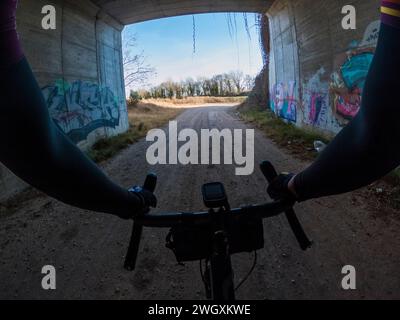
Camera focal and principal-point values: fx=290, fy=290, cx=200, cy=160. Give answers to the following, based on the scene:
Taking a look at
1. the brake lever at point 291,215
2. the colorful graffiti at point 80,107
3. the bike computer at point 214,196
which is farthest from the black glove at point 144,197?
the colorful graffiti at point 80,107

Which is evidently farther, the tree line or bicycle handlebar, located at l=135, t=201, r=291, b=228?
the tree line

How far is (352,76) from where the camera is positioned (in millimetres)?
7305

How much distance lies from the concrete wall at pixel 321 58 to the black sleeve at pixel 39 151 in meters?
7.18

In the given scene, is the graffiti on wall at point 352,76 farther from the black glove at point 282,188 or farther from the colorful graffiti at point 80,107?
the colorful graffiti at point 80,107

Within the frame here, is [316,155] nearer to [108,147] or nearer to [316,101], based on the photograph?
[316,101]

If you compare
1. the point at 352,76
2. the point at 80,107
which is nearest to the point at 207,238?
the point at 352,76

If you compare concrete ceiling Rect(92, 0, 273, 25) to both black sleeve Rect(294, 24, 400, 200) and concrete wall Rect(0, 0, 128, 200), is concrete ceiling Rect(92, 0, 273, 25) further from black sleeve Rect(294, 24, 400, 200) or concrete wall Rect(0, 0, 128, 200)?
black sleeve Rect(294, 24, 400, 200)

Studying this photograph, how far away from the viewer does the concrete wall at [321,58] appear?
22.5ft

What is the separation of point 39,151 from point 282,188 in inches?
36.9

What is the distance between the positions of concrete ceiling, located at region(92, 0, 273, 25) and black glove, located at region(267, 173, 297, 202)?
11.7m

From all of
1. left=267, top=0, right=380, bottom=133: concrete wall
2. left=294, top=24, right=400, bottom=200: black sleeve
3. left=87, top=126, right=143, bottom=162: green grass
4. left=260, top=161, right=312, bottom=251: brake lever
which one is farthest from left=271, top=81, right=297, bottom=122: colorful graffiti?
left=294, top=24, right=400, bottom=200: black sleeve

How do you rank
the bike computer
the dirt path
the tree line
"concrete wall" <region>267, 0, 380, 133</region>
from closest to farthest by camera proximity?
1. the bike computer
2. the dirt path
3. "concrete wall" <region>267, 0, 380, 133</region>
4. the tree line

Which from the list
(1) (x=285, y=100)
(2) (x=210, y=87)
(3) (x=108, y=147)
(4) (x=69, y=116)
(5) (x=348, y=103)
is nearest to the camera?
(5) (x=348, y=103)

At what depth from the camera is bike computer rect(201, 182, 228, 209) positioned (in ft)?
3.86
